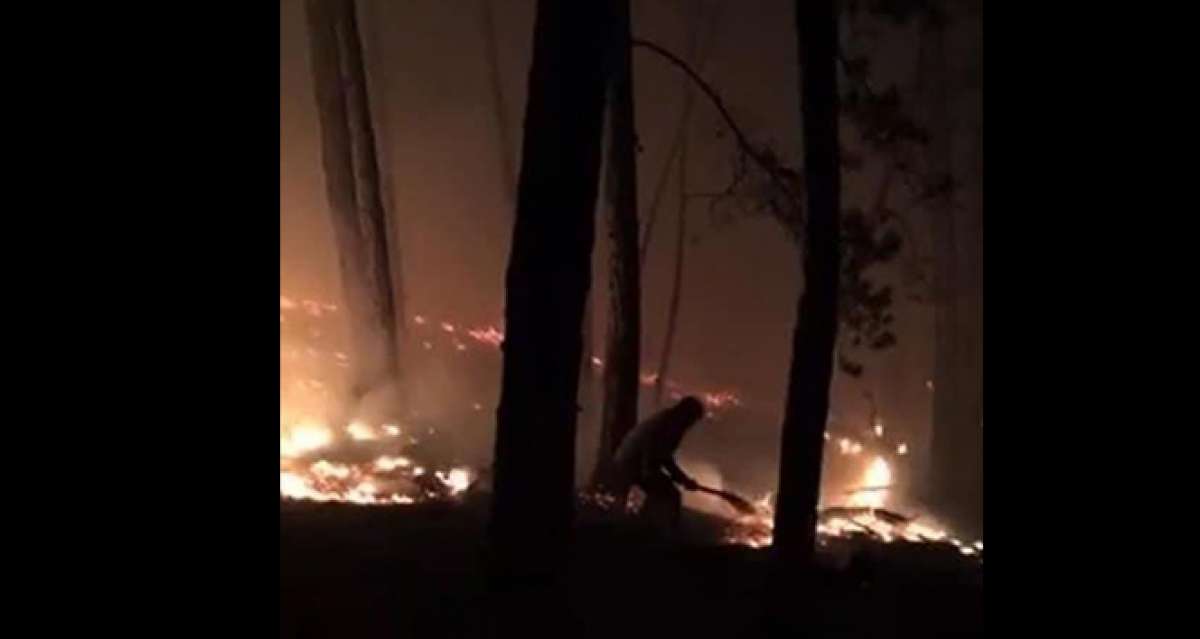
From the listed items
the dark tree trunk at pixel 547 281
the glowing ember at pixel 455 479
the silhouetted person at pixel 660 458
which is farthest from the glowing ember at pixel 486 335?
the dark tree trunk at pixel 547 281

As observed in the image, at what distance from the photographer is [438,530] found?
1188 cm

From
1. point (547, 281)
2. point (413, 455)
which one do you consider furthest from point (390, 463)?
point (547, 281)

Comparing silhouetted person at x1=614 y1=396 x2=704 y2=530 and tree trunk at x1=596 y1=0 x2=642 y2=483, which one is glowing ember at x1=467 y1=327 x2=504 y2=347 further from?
silhouetted person at x1=614 y1=396 x2=704 y2=530

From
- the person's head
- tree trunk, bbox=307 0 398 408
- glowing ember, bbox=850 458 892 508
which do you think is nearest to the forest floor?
the person's head

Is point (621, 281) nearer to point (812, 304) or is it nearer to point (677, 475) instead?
point (677, 475)

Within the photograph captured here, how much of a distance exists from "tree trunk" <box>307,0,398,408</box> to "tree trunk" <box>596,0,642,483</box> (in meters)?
6.19

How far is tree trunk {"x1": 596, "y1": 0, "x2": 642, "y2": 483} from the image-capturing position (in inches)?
646

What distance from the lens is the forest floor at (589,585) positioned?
910 cm

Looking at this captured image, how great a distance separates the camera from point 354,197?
71.5 ft

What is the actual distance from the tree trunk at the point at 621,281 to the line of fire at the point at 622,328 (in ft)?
0.16
